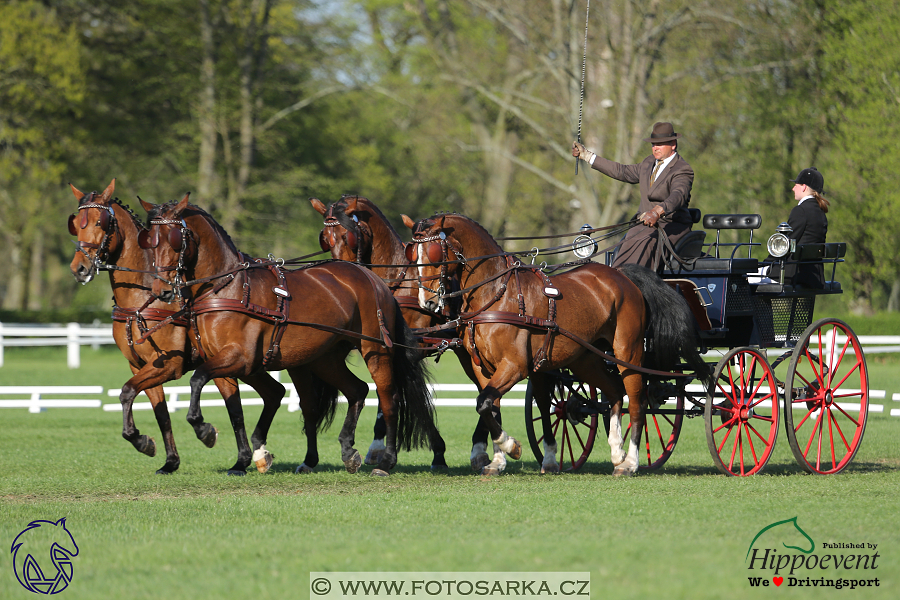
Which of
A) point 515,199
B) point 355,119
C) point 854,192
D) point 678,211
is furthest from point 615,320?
point 355,119

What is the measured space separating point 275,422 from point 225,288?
703cm

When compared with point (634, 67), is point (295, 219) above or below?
below

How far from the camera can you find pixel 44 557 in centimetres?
539

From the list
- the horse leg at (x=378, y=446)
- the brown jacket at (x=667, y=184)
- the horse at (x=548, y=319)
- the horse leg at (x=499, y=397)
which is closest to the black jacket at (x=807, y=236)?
the brown jacket at (x=667, y=184)

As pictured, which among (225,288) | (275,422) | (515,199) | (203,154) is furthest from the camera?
(515,199)

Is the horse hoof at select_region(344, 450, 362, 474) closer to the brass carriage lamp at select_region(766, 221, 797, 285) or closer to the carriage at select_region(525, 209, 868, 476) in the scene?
the carriage at select_region(525, 209, 868, 476)

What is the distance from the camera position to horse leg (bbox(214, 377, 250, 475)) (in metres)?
8.84

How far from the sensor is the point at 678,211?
8.97m

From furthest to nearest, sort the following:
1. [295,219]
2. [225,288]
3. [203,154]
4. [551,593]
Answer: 1. [295,219]
2. [203,154]
3. [225,288]
4. [551,593]

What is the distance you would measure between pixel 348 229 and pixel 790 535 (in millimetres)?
4903

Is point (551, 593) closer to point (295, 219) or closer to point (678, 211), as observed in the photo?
point (678, 211)

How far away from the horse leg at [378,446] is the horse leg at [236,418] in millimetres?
1111

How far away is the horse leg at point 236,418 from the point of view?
884 cm

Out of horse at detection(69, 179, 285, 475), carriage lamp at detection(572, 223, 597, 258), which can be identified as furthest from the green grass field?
carriage lamp at detection(572, 223, 597, 258)
